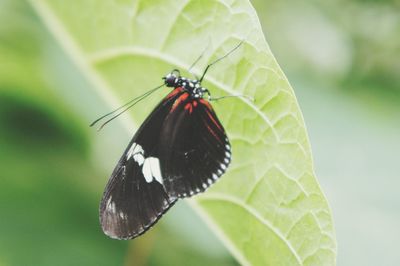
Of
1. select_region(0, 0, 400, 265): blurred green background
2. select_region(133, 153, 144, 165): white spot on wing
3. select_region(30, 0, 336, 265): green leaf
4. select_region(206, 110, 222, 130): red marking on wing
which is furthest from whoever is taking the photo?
select_region(0, 0, 400, 265): blurred green background

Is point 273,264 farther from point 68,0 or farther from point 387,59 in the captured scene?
point 387,59

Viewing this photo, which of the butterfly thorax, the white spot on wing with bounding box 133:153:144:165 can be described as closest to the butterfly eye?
the butterfly thorax

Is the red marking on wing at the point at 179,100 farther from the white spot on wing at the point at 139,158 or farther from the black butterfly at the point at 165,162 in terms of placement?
the white spot on wing at the point at 139,158

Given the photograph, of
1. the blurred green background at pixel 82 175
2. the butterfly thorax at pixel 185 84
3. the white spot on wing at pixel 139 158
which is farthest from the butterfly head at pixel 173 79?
the blurred green background at pixel 82 175

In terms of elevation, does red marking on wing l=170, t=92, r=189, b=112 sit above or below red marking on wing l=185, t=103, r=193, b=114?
above

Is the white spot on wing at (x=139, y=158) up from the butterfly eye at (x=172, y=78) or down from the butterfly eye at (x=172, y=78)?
down

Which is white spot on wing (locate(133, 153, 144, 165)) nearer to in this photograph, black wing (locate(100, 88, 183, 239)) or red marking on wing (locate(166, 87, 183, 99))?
black wing (locate(100, 88, 183, 239))
